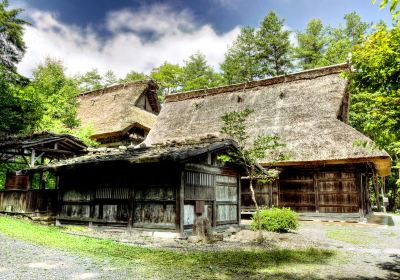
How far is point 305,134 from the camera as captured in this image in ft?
62.9

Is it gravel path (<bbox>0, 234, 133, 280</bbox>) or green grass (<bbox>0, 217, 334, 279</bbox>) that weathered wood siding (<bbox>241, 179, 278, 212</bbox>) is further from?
gravel path (<bbox>0, 234, 133, 280</bbox>)

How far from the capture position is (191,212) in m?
11.7

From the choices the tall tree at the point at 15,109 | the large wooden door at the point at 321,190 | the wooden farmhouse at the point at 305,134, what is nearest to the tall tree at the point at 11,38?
the tall tree at the point at 15,109

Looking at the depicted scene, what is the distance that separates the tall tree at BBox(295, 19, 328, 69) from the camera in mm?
37375

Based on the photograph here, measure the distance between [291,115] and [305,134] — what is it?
2634 mm

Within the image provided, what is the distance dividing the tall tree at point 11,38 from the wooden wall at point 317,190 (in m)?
18.2

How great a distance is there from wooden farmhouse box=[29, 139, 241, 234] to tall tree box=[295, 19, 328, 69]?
91.2ft

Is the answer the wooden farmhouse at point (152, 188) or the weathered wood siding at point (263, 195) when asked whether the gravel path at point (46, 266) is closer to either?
the wooden farmhouse at point (152, 188)

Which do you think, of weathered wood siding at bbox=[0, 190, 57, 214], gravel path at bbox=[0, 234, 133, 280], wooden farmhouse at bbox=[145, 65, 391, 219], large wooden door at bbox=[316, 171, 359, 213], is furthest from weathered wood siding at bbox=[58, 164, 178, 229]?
large wooden door at bbox=[316, 171, 359, 213]

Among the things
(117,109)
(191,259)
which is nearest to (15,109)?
(117,109)

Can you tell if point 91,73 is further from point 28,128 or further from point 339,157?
point 339,157

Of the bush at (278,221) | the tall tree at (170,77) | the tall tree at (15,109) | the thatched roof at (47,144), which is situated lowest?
the bush at (278,221)

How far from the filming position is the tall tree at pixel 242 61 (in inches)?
1548

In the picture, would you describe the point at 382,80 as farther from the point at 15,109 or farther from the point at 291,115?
the point at 15,109
